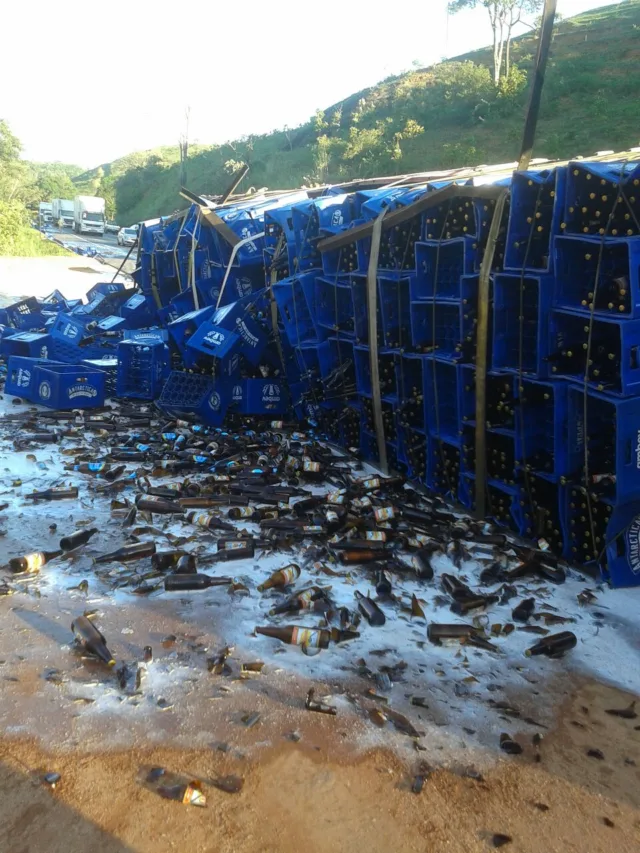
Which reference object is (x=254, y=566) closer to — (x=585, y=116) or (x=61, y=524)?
(x=61, y=524)

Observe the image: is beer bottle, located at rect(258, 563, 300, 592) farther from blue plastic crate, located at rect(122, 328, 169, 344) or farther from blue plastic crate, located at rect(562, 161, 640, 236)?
blue plastic crate, located at rect(122, 328, 169, 344)

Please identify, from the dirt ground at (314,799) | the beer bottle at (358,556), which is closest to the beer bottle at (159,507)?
the beer bottle at (358,556)

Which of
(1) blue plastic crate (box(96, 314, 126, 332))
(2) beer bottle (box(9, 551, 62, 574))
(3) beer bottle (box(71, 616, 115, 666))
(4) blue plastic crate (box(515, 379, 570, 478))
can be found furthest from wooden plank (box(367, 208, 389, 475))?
(1) blue plastic crate (box(96, 314, 126, 332))

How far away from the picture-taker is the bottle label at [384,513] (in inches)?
255

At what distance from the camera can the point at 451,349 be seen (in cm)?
686

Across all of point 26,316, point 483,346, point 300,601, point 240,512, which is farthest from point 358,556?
point 26,316

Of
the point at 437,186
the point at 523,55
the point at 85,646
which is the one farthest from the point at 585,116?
the point at 85,646

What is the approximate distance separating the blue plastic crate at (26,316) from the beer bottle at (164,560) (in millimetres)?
11470

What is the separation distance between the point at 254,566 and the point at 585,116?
122 feet

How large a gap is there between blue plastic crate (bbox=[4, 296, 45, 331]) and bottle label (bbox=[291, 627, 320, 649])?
12.9 meters

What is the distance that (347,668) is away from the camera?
14.3ft

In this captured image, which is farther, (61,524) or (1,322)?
(1,322)

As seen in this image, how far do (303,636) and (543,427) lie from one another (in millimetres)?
2835

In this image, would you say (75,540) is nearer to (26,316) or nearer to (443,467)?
(443,467)
